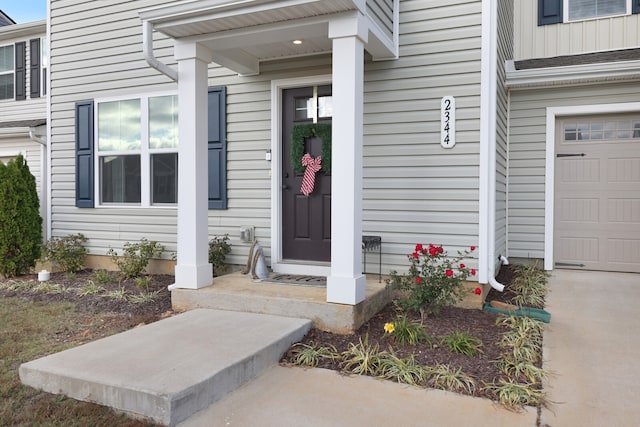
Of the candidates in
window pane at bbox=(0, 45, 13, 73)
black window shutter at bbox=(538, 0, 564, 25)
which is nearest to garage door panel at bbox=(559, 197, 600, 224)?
black window shutter at bbox=(538, 0, 564, 25)

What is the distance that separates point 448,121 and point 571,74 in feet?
7.31

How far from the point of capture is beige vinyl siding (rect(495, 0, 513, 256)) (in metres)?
5.21

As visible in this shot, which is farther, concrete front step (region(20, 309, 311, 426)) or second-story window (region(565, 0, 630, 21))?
second-story window (region(565, 0, 630, 21))

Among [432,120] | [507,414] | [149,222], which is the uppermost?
[432,120]

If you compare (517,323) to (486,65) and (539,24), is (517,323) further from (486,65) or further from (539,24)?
(539,24)

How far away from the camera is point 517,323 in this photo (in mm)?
3883

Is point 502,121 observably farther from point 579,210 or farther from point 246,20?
point 246,20

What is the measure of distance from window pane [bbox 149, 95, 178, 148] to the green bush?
1805 mm

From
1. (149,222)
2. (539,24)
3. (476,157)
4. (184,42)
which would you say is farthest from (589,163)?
(149,222)

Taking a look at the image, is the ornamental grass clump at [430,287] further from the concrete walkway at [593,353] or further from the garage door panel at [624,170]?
the garage door panel at [624,170]

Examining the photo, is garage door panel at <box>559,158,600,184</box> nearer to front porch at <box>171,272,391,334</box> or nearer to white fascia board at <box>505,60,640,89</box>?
white fascia board at <box>505,60,640,89</box>

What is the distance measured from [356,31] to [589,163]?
13.2 ft

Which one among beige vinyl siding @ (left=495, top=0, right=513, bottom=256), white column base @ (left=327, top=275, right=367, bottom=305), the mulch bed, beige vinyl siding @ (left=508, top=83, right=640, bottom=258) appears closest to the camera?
the mulch bed

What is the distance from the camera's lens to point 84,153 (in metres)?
6.59
